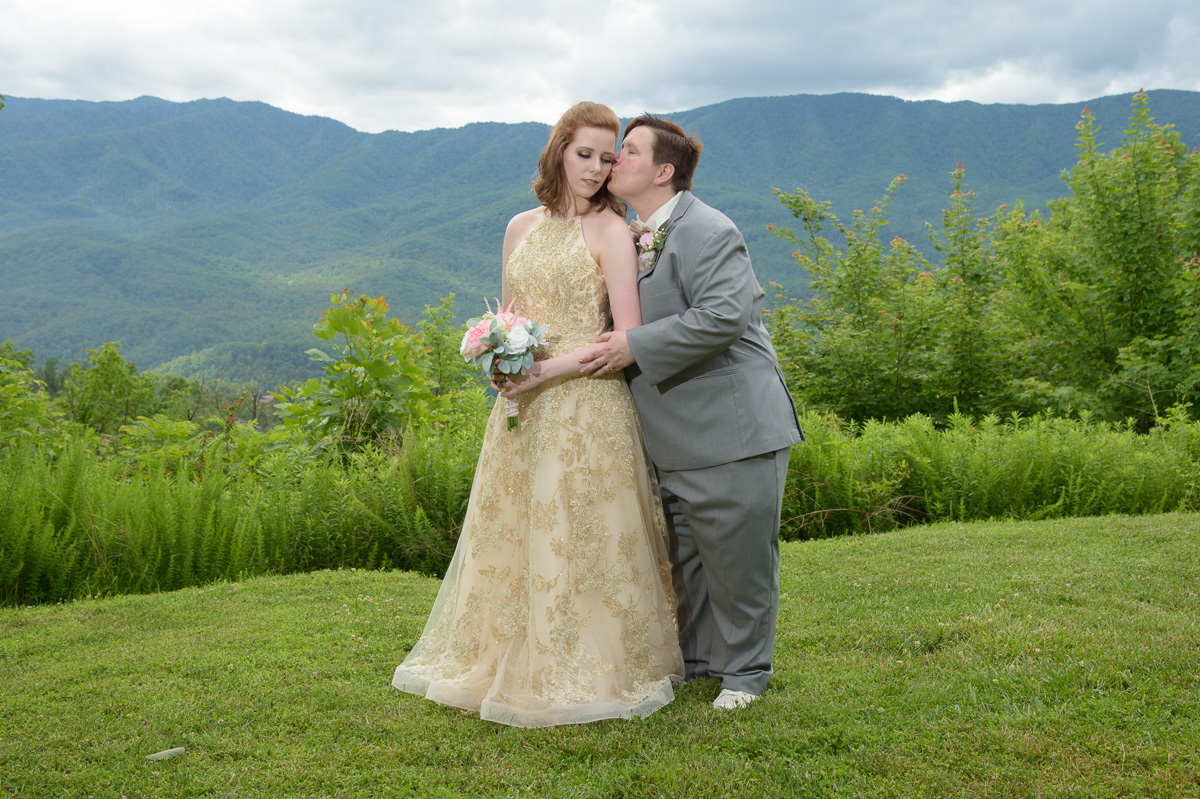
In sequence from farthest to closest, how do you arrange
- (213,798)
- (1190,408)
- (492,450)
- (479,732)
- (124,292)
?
(124,292)
(1190,408)
(492,450)
(479,732)
(213,798)

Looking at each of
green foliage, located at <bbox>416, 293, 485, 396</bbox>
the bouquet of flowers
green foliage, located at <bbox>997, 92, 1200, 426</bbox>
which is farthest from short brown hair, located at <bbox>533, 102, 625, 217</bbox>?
green foliage, located at <bbox>416, 293, 485, 396</bbox>

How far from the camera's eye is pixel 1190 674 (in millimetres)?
3225

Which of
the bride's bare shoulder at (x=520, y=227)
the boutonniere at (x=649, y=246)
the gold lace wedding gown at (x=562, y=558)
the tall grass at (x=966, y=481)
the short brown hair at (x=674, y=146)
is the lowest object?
the tall grass at (x=966, y=481)

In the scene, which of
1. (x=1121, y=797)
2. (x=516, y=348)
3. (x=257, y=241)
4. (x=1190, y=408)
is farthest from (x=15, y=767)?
(x=257, y=241)

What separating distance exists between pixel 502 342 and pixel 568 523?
2.62 feet

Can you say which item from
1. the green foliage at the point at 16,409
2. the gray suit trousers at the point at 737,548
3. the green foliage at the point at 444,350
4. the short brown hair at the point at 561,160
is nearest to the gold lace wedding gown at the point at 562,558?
the short brown hair at the point at 561,160

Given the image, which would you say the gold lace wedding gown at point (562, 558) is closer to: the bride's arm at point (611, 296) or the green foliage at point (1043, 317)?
the bride's arm at point (611, 296)

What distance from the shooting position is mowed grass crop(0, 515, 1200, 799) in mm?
2705

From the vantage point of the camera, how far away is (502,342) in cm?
333

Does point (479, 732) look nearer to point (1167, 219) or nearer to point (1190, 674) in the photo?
point (1190, 674)

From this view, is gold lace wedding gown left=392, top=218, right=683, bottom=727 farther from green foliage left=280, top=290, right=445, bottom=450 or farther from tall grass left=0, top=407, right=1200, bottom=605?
green foliage left=280, top=290, right=445, bottom=450

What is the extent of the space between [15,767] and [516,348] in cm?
228

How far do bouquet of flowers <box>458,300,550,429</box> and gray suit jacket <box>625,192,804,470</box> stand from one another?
1.43ft

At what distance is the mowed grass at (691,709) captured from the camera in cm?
271
